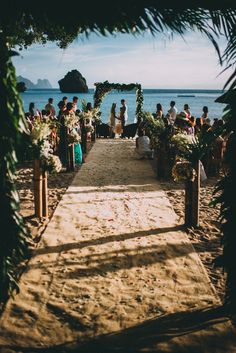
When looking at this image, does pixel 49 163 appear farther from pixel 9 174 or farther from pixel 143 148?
pixel 143 148

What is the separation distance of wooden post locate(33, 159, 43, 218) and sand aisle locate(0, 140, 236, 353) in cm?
34

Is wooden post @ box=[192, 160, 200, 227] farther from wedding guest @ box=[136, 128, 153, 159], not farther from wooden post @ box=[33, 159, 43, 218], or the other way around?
wedding guest @ box=[136, 128, 153, 159]

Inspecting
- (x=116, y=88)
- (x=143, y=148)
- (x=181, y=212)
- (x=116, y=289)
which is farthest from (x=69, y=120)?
(x=116, y=88)

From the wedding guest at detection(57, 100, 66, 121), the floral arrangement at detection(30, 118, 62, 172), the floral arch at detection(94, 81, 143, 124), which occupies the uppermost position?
the floral arch at detection(94, 81, 143, 124)

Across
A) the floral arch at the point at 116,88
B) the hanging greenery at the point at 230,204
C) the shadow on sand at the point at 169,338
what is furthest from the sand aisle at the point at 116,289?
the floral arch at the point at 116,88

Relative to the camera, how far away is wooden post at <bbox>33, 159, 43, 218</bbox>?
7.08 m

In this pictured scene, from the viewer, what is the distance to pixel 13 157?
3.41 meters

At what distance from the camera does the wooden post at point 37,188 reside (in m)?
7.08

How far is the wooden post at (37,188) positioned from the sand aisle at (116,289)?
34cm

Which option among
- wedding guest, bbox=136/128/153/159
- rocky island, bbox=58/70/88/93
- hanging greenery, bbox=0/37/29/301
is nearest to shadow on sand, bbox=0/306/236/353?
hanging greenery, bbox=0/37/29/301

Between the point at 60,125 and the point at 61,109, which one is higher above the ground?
the point at 61,109

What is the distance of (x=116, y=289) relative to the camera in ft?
15.4

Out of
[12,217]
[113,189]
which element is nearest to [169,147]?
[113,189]

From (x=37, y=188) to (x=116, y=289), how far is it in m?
3.23
